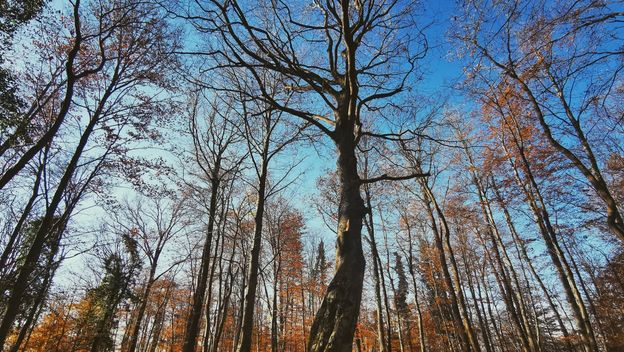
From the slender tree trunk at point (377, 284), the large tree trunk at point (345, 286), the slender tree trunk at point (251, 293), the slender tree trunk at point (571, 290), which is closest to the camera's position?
the large tree trunk at point (345, 286)

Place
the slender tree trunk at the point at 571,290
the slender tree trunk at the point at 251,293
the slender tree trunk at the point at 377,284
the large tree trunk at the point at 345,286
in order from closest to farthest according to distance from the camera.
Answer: the large tree trunk at the point at 345,286, the slender tree trunk at the point at 251,293, the slender tree trunk at the point at 571,290, the slender tree trunk at the point at 377,284

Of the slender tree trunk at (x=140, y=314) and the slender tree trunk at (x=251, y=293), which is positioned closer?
the slender tree trunk at (x=251, y=293)

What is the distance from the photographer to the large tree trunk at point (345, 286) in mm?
2305

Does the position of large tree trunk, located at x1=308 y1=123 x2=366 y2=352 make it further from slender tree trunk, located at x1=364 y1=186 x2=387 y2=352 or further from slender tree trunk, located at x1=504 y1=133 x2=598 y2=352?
slender tree trunk, located at x1=504 y1=133 x2=598 y2=352

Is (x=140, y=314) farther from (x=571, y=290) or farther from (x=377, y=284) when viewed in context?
(x=571, y=290)

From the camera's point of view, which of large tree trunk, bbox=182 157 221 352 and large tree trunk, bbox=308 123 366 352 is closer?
large tree trunk, bbox=308 123 366 352

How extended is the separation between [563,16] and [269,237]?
15.9m

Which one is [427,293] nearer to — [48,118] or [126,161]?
[126,161]

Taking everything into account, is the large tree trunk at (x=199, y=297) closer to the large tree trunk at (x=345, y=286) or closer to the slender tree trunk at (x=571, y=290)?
the large tree trunk at (x=345, y=286)

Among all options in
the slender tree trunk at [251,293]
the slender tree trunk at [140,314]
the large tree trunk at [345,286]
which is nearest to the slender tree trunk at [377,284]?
the slender tree trunk at [251,293]

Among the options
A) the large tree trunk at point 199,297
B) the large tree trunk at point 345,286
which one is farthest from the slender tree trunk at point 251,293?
the large tree trunk at point 345,286

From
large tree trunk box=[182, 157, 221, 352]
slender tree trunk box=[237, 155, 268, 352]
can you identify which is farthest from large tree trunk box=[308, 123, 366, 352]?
large tree trunk box=[182, 157, 221, 352]

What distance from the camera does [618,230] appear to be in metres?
6.98

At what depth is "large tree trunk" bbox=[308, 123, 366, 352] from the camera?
2305mm
